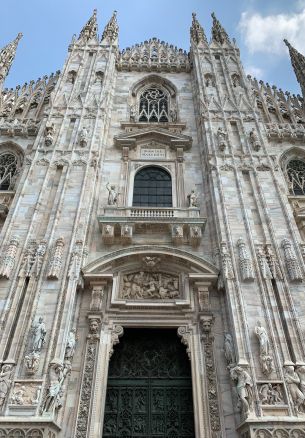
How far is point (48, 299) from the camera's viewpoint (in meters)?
9.95

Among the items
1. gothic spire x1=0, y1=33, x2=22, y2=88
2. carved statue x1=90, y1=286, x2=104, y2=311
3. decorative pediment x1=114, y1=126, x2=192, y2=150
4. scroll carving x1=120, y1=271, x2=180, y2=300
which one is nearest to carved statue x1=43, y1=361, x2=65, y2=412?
carved statue x1=90, y1=286, x2=104, y2=311

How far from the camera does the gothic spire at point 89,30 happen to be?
66.4 feet

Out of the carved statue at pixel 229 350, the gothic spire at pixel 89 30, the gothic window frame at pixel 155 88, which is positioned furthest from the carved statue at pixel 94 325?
the gothic spire at pixel 89 30

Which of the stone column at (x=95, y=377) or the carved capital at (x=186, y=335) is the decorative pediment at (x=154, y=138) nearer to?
the stone column at (x=95, y=377)

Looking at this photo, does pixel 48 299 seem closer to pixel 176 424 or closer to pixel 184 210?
pixel 176 424

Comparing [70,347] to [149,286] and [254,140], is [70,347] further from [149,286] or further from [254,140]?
[254,140]

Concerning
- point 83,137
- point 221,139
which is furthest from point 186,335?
point 83,137

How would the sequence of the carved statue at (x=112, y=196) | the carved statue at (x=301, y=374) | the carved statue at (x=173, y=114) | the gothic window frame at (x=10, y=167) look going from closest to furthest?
1. the carved statue at (x=301, y=374)
2. the carved statue at (x=112, y=196)
3. the gothic window frame at (x=10, y=167)
4. the carved statue at (x=173, y=114)

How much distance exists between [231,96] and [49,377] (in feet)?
44.1

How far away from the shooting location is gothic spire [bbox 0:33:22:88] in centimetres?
1828

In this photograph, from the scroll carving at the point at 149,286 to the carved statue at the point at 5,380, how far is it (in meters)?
3.58

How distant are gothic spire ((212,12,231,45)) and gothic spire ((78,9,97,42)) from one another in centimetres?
666

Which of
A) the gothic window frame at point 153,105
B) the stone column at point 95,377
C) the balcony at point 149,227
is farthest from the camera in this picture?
the gothic window frame at point 153,105

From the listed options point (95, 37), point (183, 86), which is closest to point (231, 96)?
point (183, 86)
